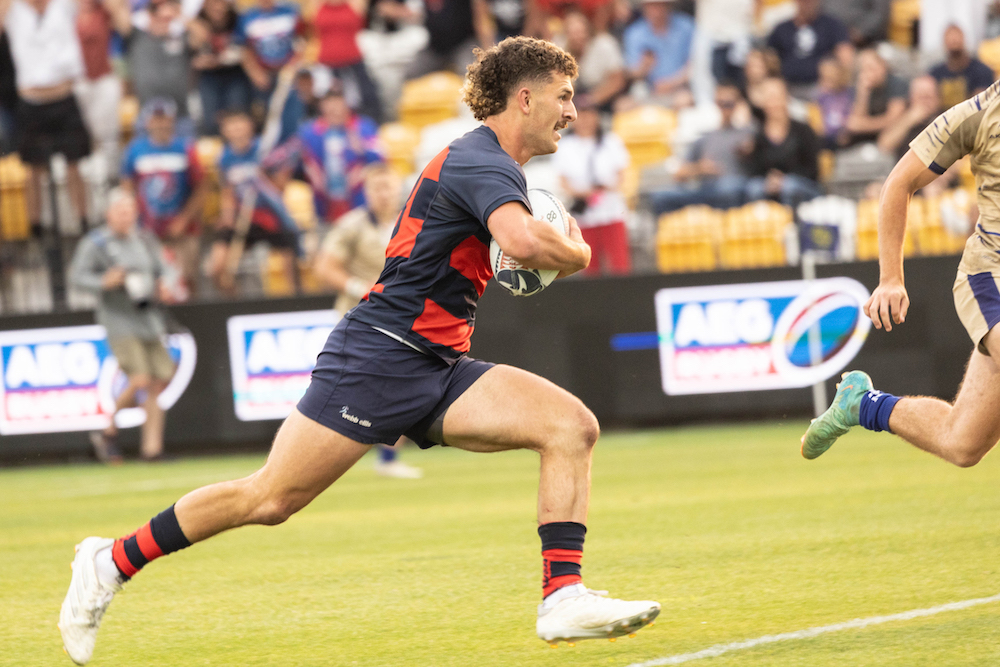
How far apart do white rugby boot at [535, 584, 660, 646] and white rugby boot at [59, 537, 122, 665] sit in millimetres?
1704

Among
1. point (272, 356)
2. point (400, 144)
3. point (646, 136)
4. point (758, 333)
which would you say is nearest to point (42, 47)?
point (400, 144)

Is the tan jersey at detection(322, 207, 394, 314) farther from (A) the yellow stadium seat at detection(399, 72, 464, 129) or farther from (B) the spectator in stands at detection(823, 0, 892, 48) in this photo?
(B) the spectator in stands at detection(823, 0, 892, 48)

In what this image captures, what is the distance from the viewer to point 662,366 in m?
13.6

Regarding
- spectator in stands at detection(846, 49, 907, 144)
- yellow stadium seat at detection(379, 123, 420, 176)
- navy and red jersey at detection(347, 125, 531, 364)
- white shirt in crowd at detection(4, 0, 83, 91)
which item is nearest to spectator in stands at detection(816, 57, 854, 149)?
spectator in stands at detection(846, 49, 907, 144)

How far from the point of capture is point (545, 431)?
4652mm

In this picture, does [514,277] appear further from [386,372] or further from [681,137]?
[681,137]

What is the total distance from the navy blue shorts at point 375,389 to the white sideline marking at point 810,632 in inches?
47.7

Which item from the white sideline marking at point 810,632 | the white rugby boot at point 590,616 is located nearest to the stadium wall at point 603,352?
the white sideline marking at point 810,632

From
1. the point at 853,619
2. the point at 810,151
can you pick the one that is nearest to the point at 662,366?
the point at 810,151

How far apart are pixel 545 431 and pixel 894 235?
181cm

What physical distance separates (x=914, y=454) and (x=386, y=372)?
7100 mm

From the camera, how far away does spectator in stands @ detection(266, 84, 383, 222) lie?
49.7 feet

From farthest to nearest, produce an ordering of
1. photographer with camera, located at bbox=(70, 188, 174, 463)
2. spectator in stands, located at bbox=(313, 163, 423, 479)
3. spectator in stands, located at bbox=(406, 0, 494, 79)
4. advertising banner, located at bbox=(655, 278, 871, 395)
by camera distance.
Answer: spectator in stands, located at bbox=(406, 0, 494, 79) < photographer with camera, located at bbox=(70, 188, 174, 463) < advertising banner, located at bbox=(655, 278, 871, 395) < spectator in stands, located at bbox=(313, 163, 423, 479)

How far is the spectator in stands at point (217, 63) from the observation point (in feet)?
55.1
